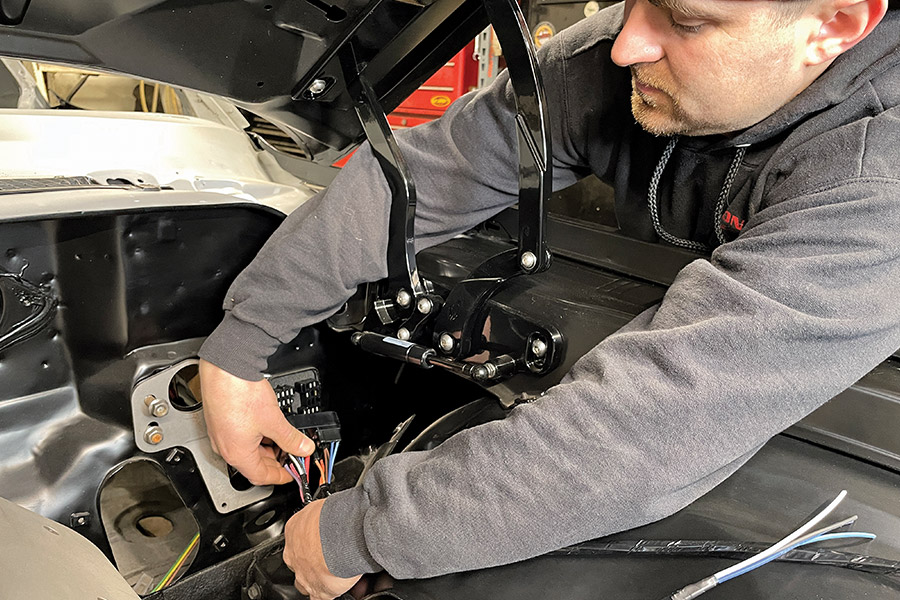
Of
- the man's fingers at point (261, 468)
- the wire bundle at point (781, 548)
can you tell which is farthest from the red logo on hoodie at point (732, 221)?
the man's fingers at point (261, 468)

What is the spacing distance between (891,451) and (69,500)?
1000mm

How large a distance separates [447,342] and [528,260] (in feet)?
0.52

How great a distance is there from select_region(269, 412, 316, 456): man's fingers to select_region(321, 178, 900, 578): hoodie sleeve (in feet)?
1.13

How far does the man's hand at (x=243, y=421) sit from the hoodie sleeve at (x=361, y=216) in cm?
2

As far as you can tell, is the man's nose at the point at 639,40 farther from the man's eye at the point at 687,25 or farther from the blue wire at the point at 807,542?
the blue wire at the point at 807,542

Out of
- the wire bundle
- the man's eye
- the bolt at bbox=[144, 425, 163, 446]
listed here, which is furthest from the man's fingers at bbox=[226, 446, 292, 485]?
the man's eye

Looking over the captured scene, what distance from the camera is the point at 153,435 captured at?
3.17ft

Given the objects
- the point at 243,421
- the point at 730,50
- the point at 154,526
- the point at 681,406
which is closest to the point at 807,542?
the point at 681,406

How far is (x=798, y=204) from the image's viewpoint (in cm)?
64

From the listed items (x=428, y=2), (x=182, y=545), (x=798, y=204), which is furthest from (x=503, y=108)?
(x=182, y=545)

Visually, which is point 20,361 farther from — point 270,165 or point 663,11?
point 663,11

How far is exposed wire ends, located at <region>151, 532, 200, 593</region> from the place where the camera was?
98cm

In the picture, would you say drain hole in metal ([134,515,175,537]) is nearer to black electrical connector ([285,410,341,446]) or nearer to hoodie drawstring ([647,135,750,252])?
black electrical connector ([285,410,341,446])

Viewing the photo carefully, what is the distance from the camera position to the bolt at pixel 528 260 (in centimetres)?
87
